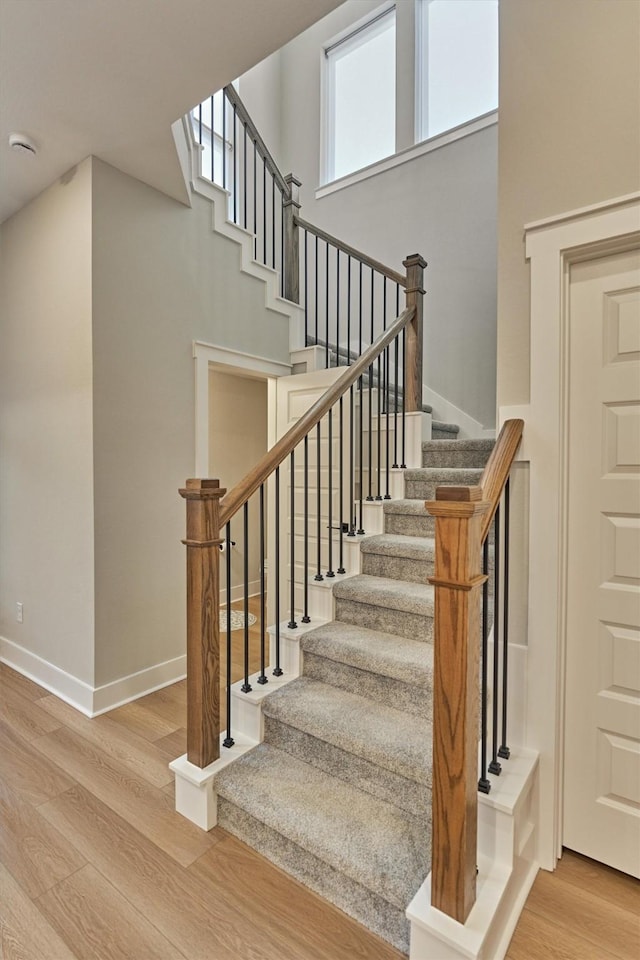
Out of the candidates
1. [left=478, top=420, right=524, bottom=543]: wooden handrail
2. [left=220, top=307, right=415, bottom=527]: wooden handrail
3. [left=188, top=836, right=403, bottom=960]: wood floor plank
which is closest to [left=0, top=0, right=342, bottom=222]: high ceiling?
[left=220, top=307, right=415, bottom=527]: wooden handrail

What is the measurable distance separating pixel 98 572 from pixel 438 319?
11.2ft

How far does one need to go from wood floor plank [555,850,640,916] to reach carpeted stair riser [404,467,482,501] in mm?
1602

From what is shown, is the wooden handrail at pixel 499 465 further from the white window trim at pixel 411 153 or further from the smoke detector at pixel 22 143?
the white window trim at pixel 411 153

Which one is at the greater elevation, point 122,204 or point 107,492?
point 122,204

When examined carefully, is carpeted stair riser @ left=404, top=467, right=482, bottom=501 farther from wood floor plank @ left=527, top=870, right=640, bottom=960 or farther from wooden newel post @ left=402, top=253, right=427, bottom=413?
wood floor plank @ left=527, top=870, right=640, bottom=960

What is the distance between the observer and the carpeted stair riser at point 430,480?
8.64 feet

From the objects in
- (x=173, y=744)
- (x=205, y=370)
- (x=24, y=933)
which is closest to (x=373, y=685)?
(x=173, y=744)

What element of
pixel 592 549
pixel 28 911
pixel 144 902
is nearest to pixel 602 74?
pixel 592 549

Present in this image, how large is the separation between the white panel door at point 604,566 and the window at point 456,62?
344cm

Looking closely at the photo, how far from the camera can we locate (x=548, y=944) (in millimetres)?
1315

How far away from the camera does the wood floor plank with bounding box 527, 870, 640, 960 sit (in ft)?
4.33

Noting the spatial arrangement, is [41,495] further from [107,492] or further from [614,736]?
[614,736]

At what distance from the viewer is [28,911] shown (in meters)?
1.40

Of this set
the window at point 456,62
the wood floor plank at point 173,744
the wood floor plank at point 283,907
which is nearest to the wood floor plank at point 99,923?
the wood floor plank at point 283,907
